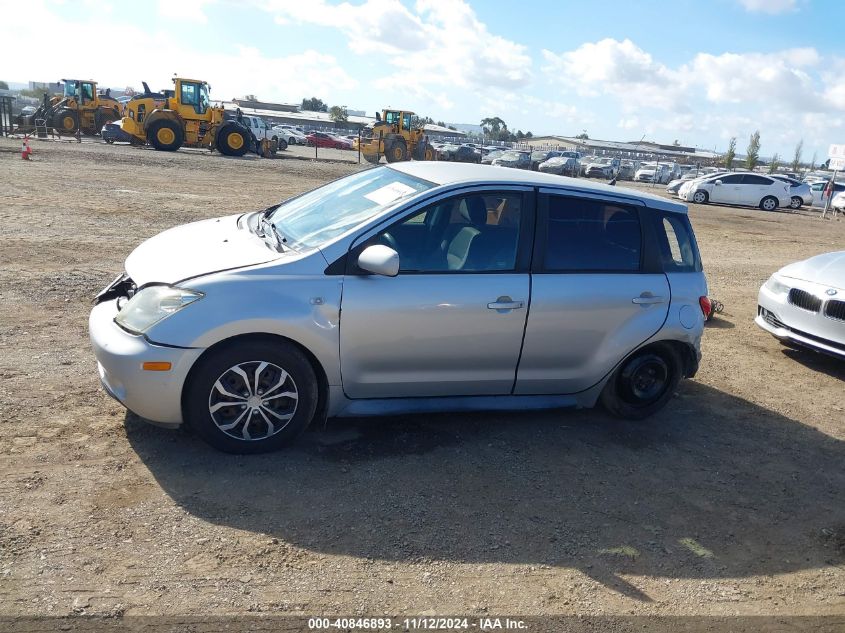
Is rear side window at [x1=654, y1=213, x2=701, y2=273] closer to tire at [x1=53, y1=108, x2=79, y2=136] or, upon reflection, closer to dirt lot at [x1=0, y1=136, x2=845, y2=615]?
dirt lot at [x1=0, y1=136, x2=845, y2=615]

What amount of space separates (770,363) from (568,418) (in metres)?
3.15

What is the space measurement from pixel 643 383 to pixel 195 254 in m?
3.34

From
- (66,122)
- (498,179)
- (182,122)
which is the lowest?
(66,122)

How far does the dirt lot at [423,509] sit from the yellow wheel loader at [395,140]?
30.2m

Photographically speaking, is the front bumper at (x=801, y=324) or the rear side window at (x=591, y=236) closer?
the rear side window at (x=591, y=236)

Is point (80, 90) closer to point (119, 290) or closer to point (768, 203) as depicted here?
point (768, 203)

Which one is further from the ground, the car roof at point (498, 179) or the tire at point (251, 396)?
the car roof at point (498, 179)

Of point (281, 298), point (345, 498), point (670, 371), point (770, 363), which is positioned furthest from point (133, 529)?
point (770, 363)

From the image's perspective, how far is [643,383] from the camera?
205 inches

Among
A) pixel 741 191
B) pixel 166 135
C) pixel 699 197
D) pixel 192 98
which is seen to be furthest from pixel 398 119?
pixel 741 191

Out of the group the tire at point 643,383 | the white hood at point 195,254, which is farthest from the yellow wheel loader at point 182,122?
the tire at point 643,383

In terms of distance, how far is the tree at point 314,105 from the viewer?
14400 cm

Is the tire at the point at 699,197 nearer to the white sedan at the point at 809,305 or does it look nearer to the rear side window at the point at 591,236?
the white sedan at the point at 809,305

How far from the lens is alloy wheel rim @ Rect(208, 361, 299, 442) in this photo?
3.98m
